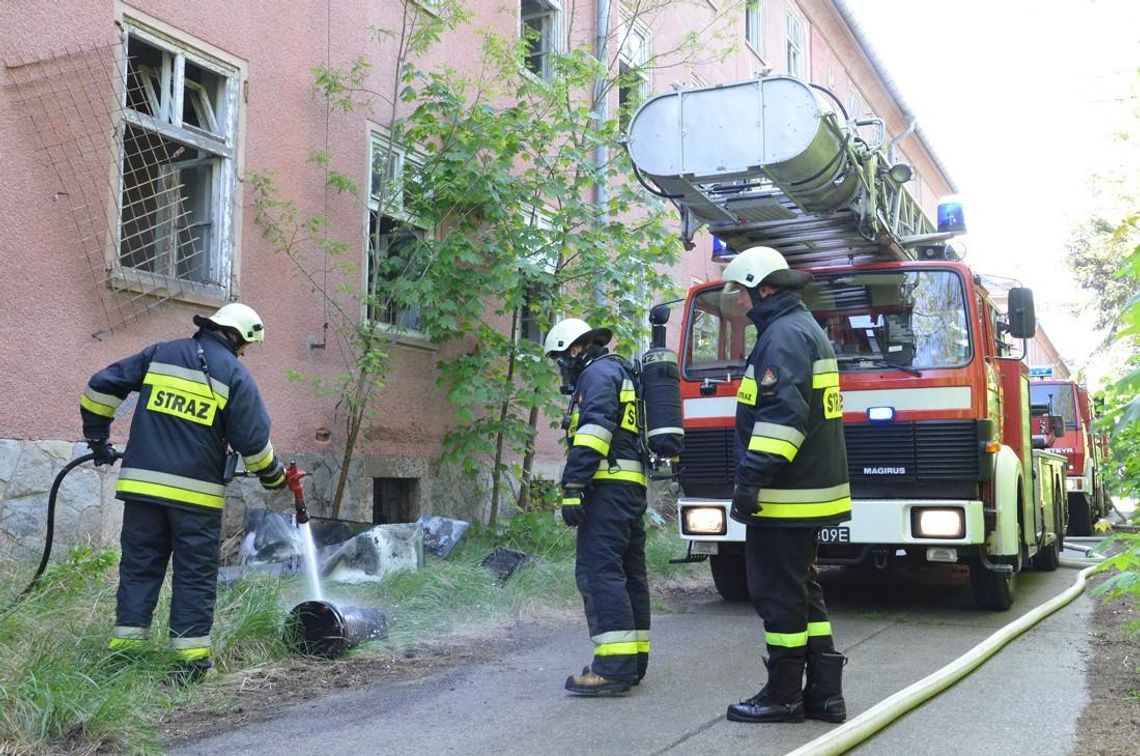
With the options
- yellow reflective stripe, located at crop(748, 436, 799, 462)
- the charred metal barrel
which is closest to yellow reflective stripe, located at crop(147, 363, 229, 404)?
the charred metal barrel

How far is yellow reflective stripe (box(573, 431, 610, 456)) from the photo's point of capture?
494 centimetres

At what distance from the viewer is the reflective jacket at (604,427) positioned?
4.94 metres

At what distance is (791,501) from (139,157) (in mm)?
5264

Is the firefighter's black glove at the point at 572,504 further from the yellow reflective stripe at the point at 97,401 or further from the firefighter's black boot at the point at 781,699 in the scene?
the yellow reflective stripe at the point at 97,401

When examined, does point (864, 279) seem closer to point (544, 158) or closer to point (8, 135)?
point (544, 158)

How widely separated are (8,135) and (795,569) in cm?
499

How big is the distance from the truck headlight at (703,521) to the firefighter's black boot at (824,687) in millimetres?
2843

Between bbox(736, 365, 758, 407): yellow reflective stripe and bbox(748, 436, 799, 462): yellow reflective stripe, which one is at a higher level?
bbox(736, 365, 758, 407): yellow reflective stripe

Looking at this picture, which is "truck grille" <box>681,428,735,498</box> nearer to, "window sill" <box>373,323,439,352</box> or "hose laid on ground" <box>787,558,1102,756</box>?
"hose laid on ground" <box>787,558,1102,756</box>

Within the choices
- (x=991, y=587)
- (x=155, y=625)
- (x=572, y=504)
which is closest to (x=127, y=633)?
(x=155, y=625)

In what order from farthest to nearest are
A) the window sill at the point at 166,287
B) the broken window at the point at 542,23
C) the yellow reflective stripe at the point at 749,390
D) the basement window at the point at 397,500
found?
the broken window at the point at 542,23 < the basement window at the point at 397,500 < the window sill at the point at 166,287 < the yellow reflective stripe at the point at 749,390

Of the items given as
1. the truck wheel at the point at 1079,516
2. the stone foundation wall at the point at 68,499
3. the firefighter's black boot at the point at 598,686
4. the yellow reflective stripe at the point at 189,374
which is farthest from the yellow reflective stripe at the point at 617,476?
the truck wheel at the point at 1079,516

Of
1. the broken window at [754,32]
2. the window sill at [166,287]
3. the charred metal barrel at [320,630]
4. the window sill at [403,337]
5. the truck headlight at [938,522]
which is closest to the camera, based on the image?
the charred metal barrel at [320,630]

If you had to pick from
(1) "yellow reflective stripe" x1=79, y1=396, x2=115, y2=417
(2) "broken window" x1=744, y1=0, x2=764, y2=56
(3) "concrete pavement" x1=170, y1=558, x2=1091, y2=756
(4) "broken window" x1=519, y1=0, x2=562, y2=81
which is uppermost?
(2) "broken window" x1=744, y1=0, x2=764, y2=56
